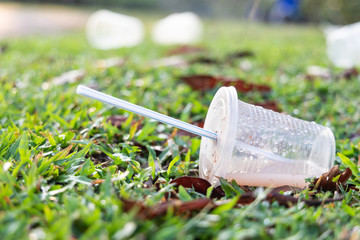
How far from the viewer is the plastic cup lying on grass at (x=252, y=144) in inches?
52.3

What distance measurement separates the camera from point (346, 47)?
373 cm

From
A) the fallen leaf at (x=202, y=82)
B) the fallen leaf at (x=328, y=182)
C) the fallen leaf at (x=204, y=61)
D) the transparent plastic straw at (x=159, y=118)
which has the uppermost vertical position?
the transparent plastic straw at (x=159, y=118)

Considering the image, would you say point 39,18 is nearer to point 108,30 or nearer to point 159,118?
point 108,30

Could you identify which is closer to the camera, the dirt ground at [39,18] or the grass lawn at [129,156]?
the grass lawn at [129,156]

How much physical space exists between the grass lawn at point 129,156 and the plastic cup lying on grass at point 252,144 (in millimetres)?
85

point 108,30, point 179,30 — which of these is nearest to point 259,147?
point 108,30

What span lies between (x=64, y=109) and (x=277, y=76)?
6.03 feet

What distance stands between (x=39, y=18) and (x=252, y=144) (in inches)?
478

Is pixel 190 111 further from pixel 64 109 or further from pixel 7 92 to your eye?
pixel 7 92

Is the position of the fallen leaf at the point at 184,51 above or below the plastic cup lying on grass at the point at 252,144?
below

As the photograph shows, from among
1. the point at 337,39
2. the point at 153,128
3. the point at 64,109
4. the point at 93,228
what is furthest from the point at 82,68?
the point at 93,228

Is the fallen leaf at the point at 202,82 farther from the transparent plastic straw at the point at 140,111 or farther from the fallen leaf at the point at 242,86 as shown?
the transparent plastic straw at the point at 140,111

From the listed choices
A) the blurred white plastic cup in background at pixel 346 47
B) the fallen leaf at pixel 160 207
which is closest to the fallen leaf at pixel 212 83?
the blurred white plastic cup in background at pixel 346 47

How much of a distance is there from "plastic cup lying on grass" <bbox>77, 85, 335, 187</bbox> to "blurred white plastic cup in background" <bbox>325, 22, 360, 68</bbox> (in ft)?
7.87
